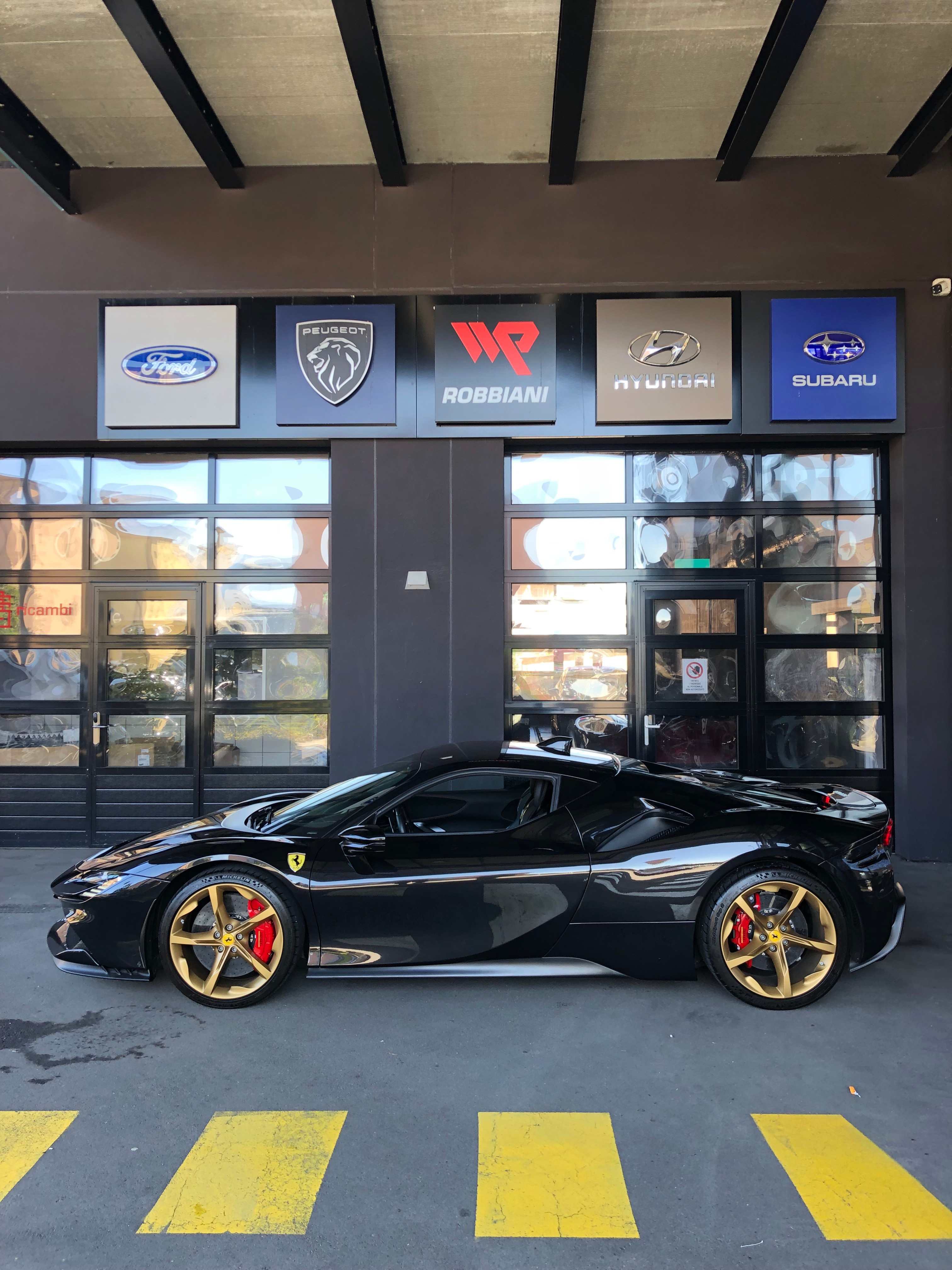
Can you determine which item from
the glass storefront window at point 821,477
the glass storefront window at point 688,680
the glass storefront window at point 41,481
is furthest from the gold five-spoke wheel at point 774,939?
the glass storefront window at point 41,481

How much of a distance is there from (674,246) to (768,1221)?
695 centimetres

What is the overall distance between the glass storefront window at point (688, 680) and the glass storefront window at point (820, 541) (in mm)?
973

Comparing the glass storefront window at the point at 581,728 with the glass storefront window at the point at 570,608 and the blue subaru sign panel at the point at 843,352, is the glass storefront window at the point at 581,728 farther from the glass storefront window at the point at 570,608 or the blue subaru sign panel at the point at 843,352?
the blue subaru sign panel at the point at 843,352

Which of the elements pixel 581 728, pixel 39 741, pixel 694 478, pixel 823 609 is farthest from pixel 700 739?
pixel 39 741

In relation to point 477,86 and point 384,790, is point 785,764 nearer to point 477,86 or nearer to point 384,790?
point 384,790

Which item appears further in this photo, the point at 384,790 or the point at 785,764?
the point at 785,764

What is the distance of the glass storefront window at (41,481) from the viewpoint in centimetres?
698

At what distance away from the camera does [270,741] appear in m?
6.86

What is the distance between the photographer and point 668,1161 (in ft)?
7.91

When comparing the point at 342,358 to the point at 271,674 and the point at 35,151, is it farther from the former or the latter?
the point at 35,151

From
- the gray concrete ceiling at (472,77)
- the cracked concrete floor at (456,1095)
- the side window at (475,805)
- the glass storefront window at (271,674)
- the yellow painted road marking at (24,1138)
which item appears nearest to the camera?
the cracked concrete floor at (456,1095)

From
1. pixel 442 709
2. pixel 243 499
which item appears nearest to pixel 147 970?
pixel 442 709

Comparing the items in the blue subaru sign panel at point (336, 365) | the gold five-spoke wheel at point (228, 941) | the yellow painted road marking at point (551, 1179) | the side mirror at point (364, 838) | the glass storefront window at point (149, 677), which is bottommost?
the yellow painted road marking at point (551, 1179)

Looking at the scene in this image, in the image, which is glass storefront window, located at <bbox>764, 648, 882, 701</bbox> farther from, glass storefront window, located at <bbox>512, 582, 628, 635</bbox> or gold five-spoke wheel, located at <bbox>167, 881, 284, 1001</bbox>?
gold five-spoke wheel, located at <bbox>167, 881, 284, 1001</bbox>
